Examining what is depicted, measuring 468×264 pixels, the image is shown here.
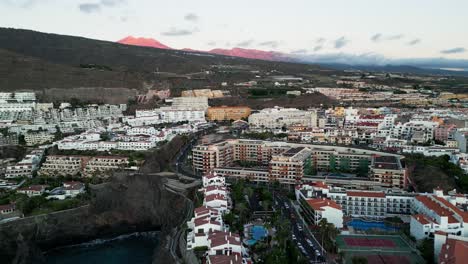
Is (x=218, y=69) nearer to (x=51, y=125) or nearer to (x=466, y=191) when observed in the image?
(x=51, y=125)

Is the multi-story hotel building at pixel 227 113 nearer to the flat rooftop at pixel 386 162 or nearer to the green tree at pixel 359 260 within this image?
the flat rooftop at pixel 386 162

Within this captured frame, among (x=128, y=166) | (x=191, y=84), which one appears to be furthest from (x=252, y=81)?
(x=128, y=166)

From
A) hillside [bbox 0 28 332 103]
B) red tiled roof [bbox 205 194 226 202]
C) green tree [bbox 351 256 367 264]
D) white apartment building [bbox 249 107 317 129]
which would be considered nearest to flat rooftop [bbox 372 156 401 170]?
red tiled roof [bbox 205 194 226 202]

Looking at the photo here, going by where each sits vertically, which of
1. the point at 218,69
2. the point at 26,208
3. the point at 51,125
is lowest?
the point at 26,208

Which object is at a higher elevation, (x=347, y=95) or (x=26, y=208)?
(x=347, y=95)

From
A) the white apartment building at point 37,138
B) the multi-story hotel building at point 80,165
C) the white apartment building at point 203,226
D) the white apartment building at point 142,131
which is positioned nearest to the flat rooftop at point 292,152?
the white apartment building at point 203,226

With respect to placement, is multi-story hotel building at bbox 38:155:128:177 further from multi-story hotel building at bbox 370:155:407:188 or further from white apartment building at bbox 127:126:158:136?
multi-story hotel building at bbox 370:155:407:188
